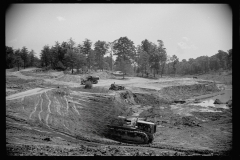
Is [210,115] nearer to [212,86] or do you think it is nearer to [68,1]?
[68,1]

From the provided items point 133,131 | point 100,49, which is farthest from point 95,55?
point 133,131

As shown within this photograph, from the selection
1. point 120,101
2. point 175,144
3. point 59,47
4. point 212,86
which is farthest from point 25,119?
point 212,86

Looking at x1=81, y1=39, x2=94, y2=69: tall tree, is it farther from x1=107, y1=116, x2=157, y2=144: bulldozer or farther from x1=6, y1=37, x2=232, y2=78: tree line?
x1=107, y1=116, x2=157, y2=144: bulldozer

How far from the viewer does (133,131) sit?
41.1 feet

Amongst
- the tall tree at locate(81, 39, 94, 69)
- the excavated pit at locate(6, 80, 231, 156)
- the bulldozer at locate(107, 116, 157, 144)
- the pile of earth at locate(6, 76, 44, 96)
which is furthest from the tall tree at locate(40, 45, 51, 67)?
the bulldozer at locate(107, 116, 157, 144)

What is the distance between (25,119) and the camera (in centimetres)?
1302

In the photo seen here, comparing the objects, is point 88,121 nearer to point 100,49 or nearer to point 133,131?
point 133,131

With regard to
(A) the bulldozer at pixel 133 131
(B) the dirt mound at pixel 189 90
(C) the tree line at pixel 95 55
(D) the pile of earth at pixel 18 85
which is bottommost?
(A) the bulldozer at pixel 133 131

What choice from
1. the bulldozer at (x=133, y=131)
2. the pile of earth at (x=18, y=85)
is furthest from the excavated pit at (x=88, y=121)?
the pile of earth at (x=18, y=85)

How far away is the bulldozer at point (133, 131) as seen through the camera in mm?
12398

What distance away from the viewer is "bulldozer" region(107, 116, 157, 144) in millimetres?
12398

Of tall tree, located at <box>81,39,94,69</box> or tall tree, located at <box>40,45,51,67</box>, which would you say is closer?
tall tree, located at <box>81,39,94,69</box>

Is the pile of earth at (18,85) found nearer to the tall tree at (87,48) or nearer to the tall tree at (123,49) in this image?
the tall tree at (87,48)
